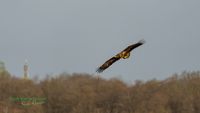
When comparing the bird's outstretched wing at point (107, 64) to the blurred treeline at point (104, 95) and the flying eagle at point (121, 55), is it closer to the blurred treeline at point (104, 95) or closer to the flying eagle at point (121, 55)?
the flying eagle at point (121, 55)

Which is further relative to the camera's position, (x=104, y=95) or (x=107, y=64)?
(x=104, y=95)

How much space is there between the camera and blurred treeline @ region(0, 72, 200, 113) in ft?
326

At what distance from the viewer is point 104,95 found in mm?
103438

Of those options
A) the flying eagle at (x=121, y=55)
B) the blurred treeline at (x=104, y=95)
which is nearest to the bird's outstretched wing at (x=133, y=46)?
the flying eagle at (x=121, y=55)

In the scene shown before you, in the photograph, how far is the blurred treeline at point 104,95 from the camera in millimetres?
99438

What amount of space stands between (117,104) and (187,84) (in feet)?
56.1

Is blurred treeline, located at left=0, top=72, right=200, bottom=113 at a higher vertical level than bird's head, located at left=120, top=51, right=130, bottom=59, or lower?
higher

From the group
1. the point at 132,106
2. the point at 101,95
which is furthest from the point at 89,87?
the point at 132,106
